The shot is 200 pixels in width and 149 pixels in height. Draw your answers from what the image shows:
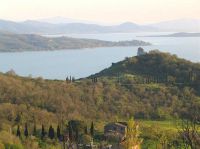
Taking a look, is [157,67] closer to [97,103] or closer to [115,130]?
[97,103]

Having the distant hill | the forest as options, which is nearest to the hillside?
the forest

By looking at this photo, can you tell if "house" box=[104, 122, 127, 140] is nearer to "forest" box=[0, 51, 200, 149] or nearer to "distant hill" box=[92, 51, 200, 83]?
"forest" box=[0, 51, 200, 149]

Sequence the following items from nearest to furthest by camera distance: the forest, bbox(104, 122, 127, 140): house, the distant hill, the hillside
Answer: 1. bbox(104, 122, 127, 140): house
2. the forest
3. the hillside
4. the distant hill

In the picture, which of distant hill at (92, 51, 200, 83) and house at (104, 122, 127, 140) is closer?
house at (104, 122, 127, 140)

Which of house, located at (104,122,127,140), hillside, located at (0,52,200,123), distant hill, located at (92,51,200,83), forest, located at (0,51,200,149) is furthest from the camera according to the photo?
distant hill, located at (92,51,200,83)

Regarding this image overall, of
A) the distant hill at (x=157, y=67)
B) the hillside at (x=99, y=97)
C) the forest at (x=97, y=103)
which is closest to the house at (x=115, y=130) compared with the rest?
the forest at (x=97, y=103)

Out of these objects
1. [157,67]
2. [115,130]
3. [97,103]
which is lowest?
[115,130]

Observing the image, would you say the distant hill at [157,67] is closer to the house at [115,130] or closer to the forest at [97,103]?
the forest at [97,103]

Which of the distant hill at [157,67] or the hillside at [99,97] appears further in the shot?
the distant hill at [157,67]

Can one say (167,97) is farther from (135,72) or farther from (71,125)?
(71,125)

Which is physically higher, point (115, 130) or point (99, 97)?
point (99, 97)

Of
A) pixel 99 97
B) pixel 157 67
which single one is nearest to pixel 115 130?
pixel 99 97

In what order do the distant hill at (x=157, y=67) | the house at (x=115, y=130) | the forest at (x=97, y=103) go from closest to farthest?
the house at (x=115, y=130) → the forest at (x=97, y=103) → the distant hill at (x=157, y=67)
